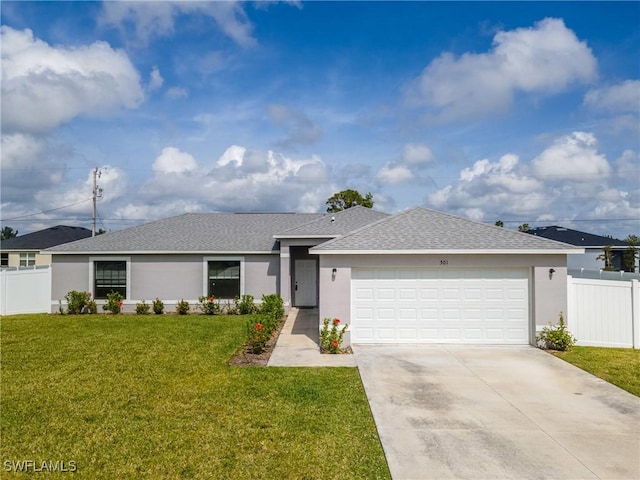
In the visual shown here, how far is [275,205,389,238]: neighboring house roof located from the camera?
16.8 metres

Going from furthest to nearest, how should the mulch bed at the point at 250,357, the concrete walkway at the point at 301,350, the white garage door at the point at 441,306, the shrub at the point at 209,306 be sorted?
1. the shrub at the point at 209,306
2. the white garage door at the point at 441,306
3. the concrete walkway at the point at 301,350
4. the mulch bed at the point at 250,357

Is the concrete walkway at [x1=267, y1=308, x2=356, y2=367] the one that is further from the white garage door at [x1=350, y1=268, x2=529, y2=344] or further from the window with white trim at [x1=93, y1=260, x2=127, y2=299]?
the window with white trim at [x1=93, y1=260, x2=127, y2=299]

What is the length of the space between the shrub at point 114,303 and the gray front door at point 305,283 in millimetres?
7966

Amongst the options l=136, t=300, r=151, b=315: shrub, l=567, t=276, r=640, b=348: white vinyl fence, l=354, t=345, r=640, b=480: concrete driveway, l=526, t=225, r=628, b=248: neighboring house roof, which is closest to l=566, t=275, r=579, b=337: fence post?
l=567, t=276, r=640, b=348: white vinyl fence

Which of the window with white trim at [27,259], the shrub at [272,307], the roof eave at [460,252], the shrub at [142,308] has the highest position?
the roof eave at [460,252]

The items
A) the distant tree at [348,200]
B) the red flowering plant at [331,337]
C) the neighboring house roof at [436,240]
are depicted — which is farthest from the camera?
the distant tree at [348,200]

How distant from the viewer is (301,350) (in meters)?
10.7

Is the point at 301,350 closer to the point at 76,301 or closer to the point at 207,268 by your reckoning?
the point at 207,268

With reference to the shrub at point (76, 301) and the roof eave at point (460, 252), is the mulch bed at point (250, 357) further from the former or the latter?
the shrub at point (76, 301)

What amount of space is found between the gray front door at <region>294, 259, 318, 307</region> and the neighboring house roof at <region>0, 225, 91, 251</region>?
86.8 feet

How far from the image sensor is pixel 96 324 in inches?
577
